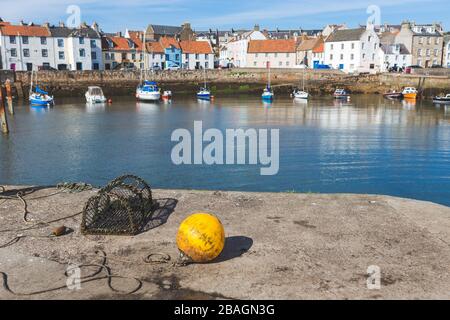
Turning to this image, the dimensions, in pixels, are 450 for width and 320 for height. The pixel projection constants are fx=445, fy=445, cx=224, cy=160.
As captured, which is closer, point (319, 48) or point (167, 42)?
point (167, 42)

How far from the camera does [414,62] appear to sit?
9231 centimetres

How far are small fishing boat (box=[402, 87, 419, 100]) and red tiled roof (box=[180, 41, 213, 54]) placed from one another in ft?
138

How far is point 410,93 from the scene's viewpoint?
71562 millimetres

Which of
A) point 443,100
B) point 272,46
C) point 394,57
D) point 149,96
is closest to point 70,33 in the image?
point 149,96

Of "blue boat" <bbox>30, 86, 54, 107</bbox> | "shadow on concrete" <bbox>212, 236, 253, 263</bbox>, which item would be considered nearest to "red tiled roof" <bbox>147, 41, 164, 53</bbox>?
"blue boat" <bbox>30, 86, 54, 107</bbox>

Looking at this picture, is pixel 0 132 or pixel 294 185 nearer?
pixel 294 185

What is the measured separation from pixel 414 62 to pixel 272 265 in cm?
9537

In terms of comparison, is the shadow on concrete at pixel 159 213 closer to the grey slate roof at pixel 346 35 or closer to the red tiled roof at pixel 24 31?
the red tiled roof at pixel 24 31

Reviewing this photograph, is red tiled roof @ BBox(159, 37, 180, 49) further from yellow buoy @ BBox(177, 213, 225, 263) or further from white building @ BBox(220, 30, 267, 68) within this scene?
yellow buoy @ BBox(177, 213, 225, 263)

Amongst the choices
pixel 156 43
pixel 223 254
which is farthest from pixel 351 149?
pixel 156 43

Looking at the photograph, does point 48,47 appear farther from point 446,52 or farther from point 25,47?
point 446,52

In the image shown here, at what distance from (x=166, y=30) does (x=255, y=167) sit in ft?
287
